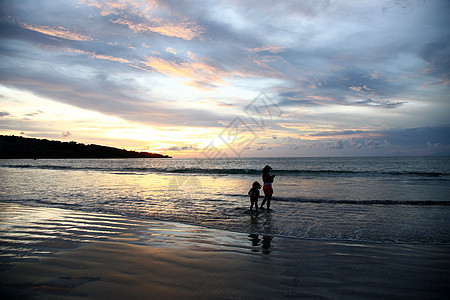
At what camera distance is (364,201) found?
13.4 m

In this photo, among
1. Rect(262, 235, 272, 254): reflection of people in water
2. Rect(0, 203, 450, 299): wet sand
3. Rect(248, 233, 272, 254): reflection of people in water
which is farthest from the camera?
Rect(248, 233, 272, 254): reflection of people in water

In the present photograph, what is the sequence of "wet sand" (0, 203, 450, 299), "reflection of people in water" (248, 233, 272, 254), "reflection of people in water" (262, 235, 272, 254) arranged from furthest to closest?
"reflection of people in water" (248, 233, 272, 254)
"reflection of people in water" (262, 235, 272, 254)
"wet sand" (0, 203, 450, 299)

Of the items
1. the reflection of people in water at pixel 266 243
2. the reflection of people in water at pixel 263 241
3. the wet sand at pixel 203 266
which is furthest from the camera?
the reflection of people in water at pixel 263 241

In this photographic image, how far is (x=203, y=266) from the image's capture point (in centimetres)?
413

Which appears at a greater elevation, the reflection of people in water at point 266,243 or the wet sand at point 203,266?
the wet sand at point 203,266

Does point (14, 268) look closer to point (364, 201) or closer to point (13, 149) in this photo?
point (364, 201)

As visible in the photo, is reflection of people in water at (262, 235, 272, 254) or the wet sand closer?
the wet sand

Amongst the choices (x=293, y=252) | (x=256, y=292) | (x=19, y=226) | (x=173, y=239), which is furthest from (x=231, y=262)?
(x=19, y=226)

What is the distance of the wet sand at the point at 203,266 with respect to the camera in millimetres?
3268

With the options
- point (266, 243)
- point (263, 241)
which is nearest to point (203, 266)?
point (266, 243)

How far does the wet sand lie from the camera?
10.7 feet

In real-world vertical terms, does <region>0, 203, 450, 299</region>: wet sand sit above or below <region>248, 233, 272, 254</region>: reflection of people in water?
above

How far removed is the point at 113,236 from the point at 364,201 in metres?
12.8

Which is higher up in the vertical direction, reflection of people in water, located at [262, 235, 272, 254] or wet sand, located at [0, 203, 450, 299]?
wet sand, located at [0, 203, 450, 299]
